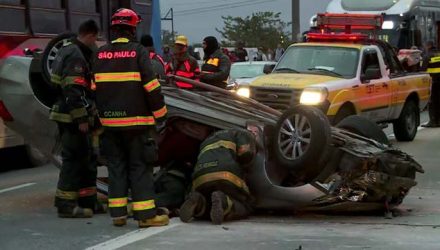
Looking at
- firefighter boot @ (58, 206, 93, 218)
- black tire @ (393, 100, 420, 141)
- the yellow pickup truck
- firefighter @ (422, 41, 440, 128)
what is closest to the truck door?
the yellow pickup truck

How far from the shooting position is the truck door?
12.9m

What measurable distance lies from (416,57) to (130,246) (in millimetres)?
13164

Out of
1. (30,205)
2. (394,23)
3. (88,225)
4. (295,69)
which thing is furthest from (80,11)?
(394,23)

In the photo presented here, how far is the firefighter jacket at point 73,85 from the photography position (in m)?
7.25

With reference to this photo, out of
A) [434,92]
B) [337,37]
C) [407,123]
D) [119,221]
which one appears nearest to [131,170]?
[119,221]

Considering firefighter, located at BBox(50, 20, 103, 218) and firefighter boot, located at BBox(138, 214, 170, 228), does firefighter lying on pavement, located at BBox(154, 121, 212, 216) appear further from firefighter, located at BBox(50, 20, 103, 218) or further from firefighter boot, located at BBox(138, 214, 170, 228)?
firefighter, located at BBox(50, 20, 103, 218)

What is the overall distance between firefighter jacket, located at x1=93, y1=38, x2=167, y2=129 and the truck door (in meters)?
6.58

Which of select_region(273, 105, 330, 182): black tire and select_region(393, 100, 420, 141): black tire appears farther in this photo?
select_region(393, 100, 420, 141): black tire

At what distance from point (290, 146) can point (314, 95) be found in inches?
168

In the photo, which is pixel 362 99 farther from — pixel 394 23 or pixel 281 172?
pixel 394 23

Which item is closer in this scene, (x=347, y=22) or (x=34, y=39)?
(x=34, y=39)

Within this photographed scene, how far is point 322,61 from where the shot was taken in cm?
1316

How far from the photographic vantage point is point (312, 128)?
7.25m

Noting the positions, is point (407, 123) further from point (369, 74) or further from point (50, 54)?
point (50, 54)
